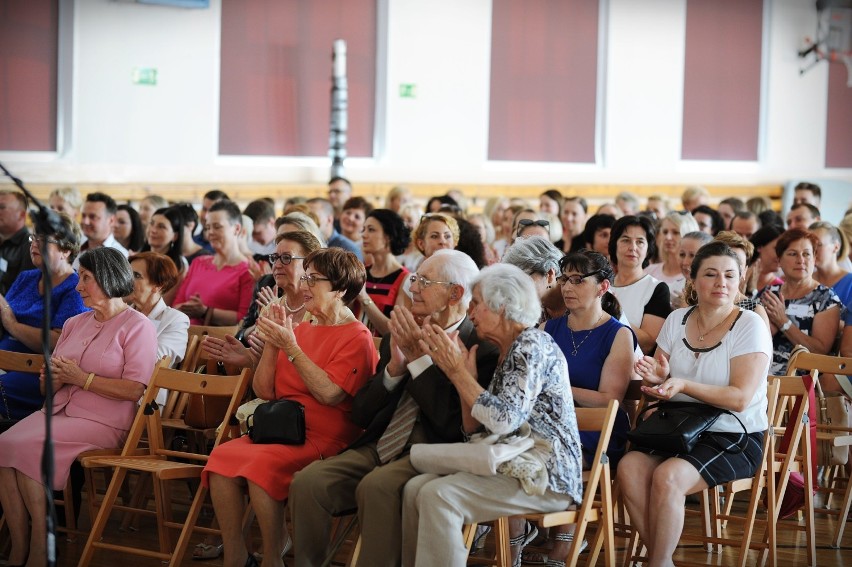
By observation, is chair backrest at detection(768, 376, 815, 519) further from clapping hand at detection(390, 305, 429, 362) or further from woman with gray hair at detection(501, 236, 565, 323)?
clapping hand at detection(390, 305, 429, 362)

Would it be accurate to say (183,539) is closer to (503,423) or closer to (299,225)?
(503,423)

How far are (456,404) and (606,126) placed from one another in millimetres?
10555

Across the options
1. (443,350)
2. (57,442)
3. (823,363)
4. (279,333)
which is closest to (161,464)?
(57,442)

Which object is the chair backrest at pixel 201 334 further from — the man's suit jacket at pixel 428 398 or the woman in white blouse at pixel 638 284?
the woman in white blouse at pixel 638 284

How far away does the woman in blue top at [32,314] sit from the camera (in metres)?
5.35

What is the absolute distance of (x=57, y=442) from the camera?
4676 millimetres

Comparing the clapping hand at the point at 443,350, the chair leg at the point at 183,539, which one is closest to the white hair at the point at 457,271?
the clapping hand at the point at 443,350

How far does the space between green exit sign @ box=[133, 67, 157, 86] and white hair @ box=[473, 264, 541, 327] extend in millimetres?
8563

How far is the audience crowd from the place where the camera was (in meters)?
3.83

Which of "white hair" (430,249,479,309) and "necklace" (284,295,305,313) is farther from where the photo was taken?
"necklace" (284,295,305,313)

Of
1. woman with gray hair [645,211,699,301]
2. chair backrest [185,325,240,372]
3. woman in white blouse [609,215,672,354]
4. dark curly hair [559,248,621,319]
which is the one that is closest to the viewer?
dark curly hair [559,248,621,319]

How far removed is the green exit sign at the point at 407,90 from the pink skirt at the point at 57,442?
8.59 meters

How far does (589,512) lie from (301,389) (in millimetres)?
1214

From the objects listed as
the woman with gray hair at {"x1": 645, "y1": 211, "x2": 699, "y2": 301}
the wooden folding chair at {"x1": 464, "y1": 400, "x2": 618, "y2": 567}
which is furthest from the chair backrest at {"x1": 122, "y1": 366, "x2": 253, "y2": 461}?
the woman with gray hair at {"x1": 645, "y1": 211, "x2": 699, "y2": 301}
